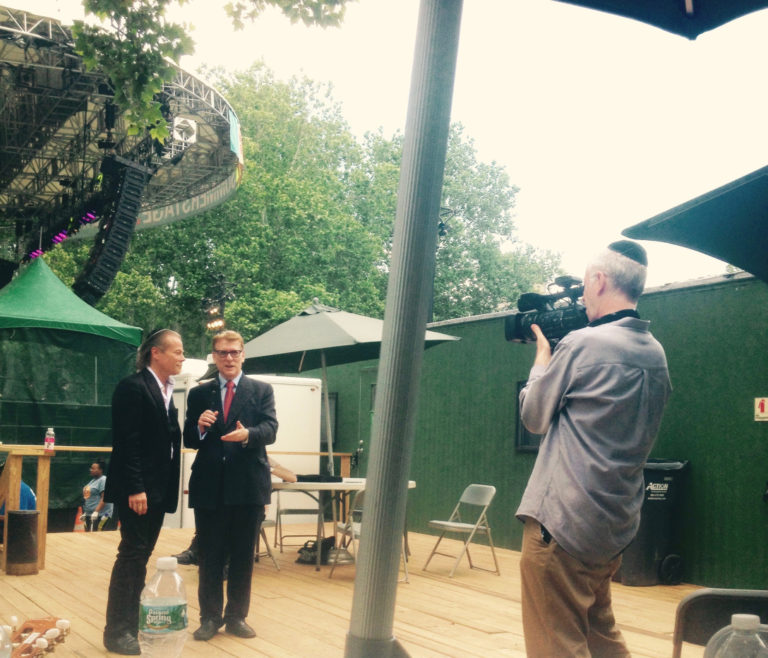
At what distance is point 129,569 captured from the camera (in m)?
4.31

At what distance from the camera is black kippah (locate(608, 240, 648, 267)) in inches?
95.2

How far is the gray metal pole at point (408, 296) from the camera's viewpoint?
252 cm

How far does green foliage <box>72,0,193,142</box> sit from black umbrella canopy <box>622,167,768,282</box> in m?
4.42

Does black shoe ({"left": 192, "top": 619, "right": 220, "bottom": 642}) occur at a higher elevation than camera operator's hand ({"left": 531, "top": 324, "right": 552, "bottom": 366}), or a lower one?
lower

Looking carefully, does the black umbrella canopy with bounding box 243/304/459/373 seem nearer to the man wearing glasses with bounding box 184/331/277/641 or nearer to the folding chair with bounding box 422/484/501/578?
the folding chair with bounding box 422/484/501/578

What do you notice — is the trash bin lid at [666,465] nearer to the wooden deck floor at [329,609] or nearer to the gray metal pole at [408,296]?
the wooden deck floor at [329,609]

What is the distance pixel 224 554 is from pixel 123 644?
2.38 ft

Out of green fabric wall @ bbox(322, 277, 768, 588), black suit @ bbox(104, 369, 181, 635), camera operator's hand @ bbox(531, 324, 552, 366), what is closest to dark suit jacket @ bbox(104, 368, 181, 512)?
black suit @ bbox(104, 369, 181, 635)

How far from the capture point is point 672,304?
7879mm

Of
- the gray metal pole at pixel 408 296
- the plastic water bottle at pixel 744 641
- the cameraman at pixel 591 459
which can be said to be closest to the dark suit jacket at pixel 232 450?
the gray metal pole at pixel 408 296

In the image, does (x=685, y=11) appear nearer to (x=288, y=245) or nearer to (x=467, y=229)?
(x=288, y=245)

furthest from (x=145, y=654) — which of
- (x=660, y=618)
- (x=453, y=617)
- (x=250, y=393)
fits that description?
(x=660, y=618)

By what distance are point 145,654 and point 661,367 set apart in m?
1.92

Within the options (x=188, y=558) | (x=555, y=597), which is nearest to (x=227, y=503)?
(x=555, y=597)
